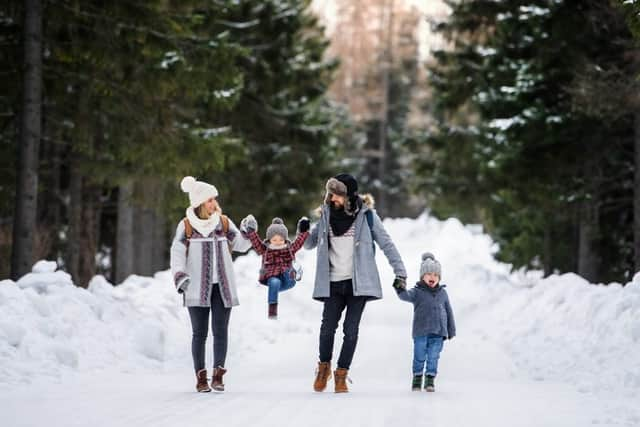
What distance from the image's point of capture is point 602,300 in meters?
11.6

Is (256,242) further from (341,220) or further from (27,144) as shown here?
(27,144)

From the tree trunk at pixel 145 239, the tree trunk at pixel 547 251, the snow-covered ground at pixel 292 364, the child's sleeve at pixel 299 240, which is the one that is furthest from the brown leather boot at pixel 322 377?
the tree trunk at pixel 547 251

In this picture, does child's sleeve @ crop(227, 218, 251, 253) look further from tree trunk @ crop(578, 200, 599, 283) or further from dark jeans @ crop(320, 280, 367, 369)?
tree trunk @ crop(578, 200, 599, 283)

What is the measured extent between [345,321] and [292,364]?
11.2ft

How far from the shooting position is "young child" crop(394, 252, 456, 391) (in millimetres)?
8445

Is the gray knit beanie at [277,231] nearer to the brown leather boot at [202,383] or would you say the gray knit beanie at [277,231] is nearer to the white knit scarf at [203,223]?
the white knit scarf at [203,223]

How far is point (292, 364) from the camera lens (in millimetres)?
11289

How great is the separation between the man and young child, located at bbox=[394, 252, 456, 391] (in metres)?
0.57

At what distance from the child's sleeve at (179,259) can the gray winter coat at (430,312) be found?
2226 millimetres

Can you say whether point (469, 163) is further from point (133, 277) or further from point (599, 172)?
point (133, 277)

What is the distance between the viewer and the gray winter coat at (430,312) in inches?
333

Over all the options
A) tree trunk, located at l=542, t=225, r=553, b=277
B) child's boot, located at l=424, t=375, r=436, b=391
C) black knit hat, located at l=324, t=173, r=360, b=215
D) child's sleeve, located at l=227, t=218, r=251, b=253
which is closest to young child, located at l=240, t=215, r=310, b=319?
child's sleeve, located at l=227, t=218, r=251, b=253

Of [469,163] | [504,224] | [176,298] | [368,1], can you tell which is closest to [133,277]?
[176,298]

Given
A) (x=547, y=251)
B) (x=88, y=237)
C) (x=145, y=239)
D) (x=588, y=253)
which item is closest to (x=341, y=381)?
(x=588, y=253)
